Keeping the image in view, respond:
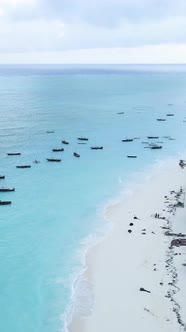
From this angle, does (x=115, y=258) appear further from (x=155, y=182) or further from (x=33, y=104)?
(x=33, y=104)

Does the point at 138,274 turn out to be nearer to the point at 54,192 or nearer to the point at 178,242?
the point at 178,242

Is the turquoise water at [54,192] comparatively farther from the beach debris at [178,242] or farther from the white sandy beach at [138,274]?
the beach debris at [178,242]

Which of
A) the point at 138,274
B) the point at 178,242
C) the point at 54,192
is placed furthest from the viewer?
the point at 54,192

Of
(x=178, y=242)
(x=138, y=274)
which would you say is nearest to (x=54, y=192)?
(x=178, y=242)

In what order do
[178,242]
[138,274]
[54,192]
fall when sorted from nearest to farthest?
1. [138,274]
2. [178,242]
3. [54,192]

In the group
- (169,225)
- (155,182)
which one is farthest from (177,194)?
(169,225)

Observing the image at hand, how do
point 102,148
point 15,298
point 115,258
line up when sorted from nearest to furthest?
point 15,298
point 115,258
point 102,148

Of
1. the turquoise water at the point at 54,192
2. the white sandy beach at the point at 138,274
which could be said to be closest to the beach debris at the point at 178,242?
the white sandy beach at the point at 138,274

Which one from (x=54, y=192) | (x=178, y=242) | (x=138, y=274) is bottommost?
(x=54, y=192)
